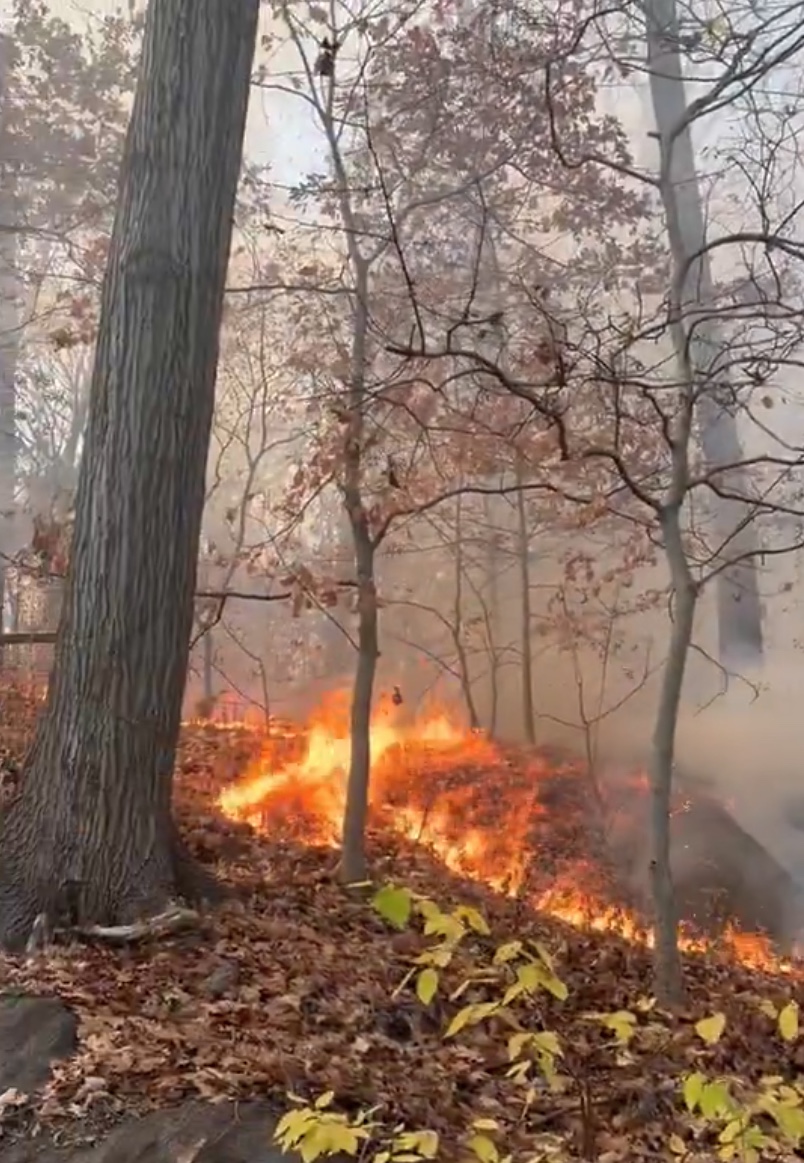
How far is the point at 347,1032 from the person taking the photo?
13.5 ft

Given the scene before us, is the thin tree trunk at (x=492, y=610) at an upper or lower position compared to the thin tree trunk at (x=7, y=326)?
lower

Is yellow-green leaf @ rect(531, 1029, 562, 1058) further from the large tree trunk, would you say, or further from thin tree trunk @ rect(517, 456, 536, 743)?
thin tree trunk @ rect(517, 456, 536, 743)

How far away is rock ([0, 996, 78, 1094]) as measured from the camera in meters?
3.58

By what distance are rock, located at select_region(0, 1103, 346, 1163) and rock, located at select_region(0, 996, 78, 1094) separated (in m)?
0.33

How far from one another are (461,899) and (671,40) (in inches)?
200

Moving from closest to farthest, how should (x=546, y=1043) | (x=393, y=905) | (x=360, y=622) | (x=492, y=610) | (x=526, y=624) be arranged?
(x=393, y=905) → (x=546, y=1043) → (x=360, y=622) → (x=526, y=624) → (x=492, y=610)

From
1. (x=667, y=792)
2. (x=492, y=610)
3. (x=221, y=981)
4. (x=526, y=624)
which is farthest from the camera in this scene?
(x=492, y=610)

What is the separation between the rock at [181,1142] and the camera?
3193mm

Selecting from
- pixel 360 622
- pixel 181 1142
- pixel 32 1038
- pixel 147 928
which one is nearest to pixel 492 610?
pixel 360 622

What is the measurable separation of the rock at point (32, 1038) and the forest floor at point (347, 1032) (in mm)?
55

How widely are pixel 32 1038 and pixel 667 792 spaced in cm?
302

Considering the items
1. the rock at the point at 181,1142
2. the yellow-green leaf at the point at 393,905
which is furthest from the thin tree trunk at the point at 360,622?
the yellow-green leaf at the point at 393,905

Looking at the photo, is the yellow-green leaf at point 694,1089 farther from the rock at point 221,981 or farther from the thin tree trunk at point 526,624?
the thin tree trunk at point 526,624

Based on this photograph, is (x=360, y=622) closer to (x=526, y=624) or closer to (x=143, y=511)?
(x=143, y=511)
